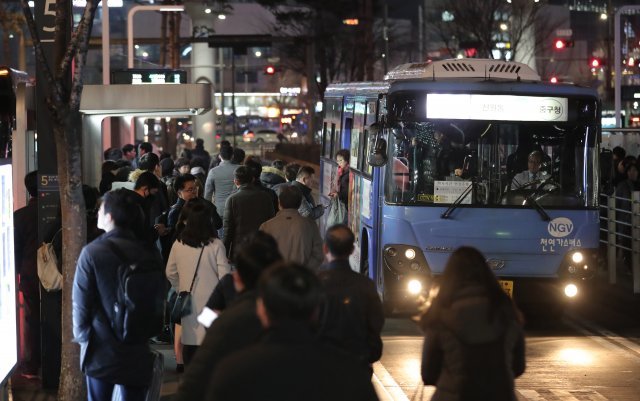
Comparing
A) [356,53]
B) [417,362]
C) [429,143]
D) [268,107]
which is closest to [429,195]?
[429,143]

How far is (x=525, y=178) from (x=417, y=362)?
9.38 ft

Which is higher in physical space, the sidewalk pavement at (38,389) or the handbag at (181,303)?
the handbag at (181,303)

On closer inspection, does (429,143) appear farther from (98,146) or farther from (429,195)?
(98,146)

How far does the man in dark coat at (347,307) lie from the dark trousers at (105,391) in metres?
1.41

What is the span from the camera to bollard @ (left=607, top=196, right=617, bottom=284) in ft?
58.6

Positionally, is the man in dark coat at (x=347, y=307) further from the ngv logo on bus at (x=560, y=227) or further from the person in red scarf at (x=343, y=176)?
the person in red scarf at (x=343, y=176)

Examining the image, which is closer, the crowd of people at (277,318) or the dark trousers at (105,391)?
the crowd of people at (277,318)

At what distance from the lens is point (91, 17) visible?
319 inches

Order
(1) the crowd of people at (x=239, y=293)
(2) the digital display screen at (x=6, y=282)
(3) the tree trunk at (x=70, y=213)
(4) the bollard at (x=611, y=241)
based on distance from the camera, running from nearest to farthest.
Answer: (1) the crowd of people at (x=239, y=293) → (2) the digital display screen at (x=6, y=282) → (3) the tree trunk at (x=70, y=213) → (4) the bollard at (x=611, y=241)

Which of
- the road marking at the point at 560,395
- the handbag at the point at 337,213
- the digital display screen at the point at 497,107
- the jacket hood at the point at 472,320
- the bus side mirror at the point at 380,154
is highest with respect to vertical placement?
the digital display screen at the point at 497,107

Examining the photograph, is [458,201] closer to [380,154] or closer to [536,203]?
[536,203]

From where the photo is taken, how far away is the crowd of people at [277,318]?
3.95 meters

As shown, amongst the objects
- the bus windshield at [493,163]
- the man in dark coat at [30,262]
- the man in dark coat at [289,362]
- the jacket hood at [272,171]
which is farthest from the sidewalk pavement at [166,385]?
the man in dark coat at [289,362]

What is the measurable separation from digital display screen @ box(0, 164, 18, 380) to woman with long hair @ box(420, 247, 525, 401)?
291 centimetres
